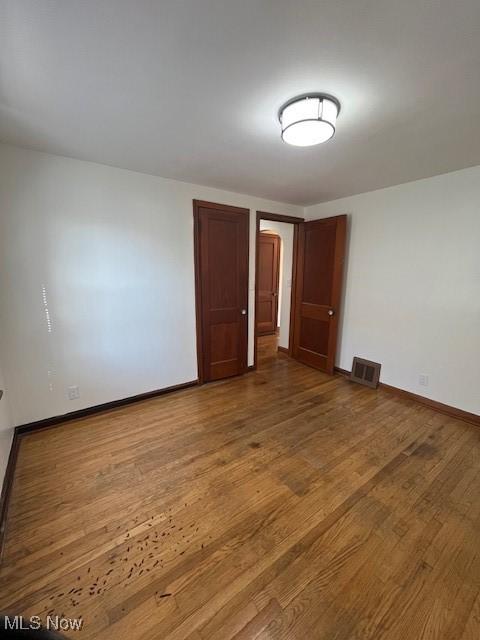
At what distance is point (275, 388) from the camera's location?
3211 mm

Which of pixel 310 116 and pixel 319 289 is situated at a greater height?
pixel 310 116

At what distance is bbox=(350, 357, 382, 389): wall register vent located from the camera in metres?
3.22

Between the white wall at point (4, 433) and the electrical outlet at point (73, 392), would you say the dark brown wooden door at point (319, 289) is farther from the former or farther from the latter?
the white wall at point (4, 433)

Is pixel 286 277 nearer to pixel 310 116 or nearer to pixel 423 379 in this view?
pixel 423 379

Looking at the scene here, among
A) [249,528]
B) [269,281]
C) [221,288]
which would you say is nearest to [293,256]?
[221,288]

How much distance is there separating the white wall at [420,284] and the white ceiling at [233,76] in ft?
1.81

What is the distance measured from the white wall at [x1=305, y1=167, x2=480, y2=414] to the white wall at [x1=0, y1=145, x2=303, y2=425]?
194cm

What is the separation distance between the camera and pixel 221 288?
325cm

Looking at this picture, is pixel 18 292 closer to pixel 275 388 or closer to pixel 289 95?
pixel 289 95

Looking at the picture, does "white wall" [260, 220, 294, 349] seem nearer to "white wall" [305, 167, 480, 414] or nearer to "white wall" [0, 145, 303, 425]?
"white wall" [305, 167, 480, 414]

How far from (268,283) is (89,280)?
392 centimetres

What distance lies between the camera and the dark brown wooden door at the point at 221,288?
3.04m

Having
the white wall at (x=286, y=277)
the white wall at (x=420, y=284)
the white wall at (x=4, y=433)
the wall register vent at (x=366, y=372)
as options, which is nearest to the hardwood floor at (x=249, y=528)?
the white wall at (x=4, y=433)

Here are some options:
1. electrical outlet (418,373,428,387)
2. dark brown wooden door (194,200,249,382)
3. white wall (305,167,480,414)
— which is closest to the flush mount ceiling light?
dark brown wooden door (194,200,249,382)
